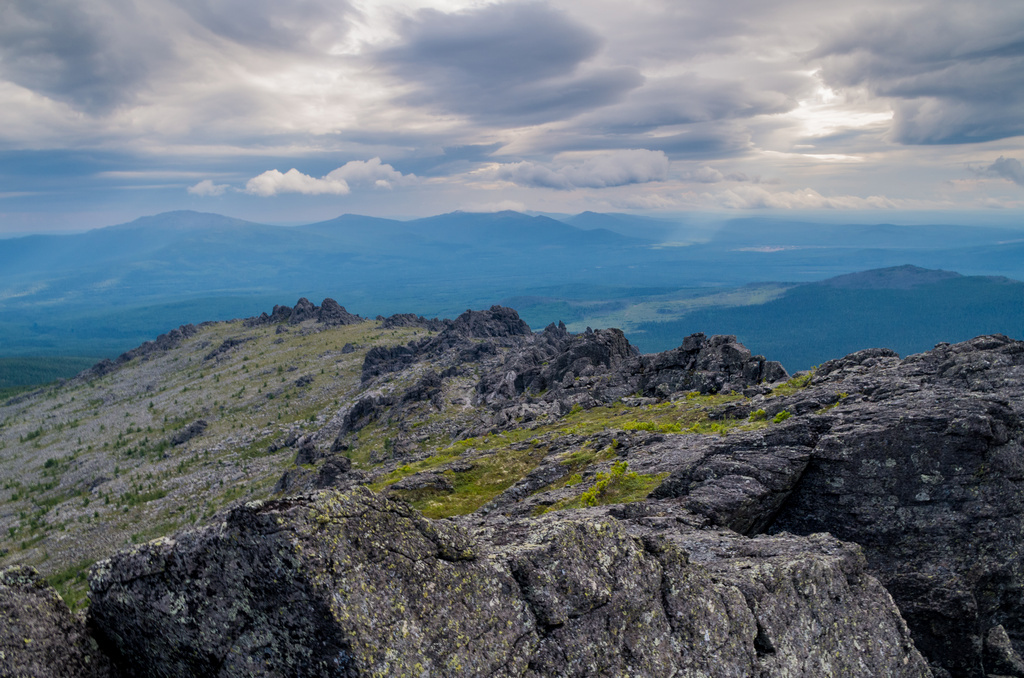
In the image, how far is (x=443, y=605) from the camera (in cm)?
1185

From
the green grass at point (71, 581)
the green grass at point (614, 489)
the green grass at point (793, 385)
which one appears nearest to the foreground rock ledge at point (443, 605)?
the green grass at point (614, 489)

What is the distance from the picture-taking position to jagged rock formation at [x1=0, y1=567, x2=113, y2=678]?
32.8ft

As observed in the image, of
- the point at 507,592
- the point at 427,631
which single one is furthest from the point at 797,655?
the point at 427,631

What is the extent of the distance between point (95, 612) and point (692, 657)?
1415 centimetres

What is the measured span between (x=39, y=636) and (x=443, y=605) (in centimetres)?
794

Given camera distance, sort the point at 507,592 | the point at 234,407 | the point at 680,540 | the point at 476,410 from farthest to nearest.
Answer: the point at 234,407
the point at 476,410
the point at 680,540
the point at 507,592

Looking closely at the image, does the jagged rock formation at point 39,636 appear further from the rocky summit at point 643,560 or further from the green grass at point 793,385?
the green grass at point 793,385

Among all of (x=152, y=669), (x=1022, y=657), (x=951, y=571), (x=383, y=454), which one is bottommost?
(x=383, y=454)

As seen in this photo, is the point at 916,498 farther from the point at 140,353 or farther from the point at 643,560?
the point at 140,353

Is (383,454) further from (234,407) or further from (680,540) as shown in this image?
(234,407)

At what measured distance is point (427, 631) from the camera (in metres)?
11.3

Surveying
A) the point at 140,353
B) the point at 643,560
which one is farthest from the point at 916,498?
the point at 140,353

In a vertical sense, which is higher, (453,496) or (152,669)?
(152,669)

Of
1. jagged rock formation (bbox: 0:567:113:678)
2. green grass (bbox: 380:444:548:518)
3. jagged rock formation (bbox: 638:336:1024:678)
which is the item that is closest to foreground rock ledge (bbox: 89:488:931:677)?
jagged rock formation (bbox: 0:567:113:678)
